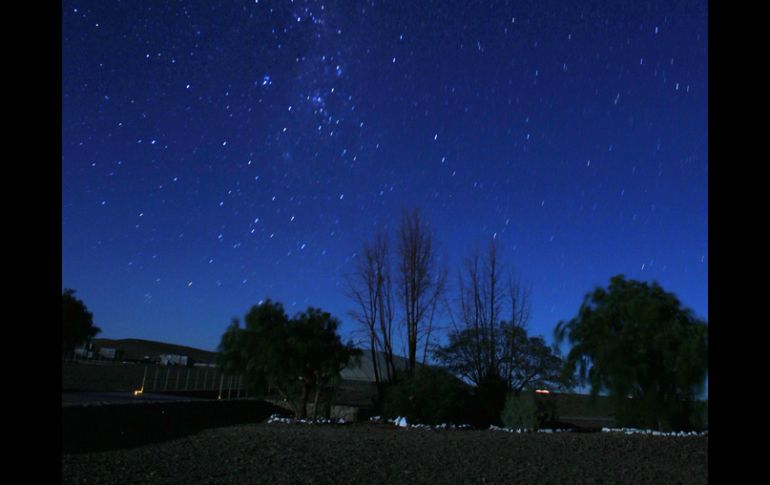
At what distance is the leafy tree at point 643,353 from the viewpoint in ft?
39.8

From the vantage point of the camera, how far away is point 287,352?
14.8 m

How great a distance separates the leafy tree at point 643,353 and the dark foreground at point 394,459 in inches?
72.0

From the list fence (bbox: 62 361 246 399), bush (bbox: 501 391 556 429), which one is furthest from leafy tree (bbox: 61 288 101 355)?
bush (bbox: 501 391 556 429)

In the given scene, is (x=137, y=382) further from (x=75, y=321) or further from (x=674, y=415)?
(x=674, y=415)

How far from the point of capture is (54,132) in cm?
126

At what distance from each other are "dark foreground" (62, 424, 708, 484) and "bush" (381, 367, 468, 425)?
10.2 ft

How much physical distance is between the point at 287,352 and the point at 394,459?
23.8 feet

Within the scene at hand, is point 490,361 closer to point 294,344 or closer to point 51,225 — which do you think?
point 294,344

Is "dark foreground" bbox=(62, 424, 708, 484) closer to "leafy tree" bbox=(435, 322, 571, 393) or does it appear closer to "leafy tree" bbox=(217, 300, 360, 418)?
"leafy tree" bbox=(217, 300, 360, 418)

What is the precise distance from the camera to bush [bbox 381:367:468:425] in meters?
14.2
